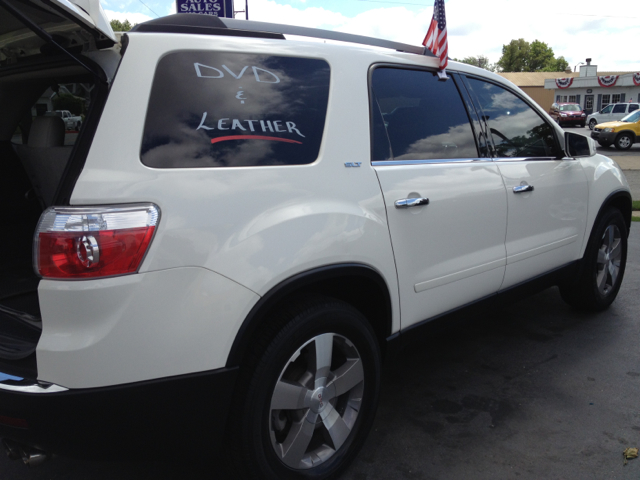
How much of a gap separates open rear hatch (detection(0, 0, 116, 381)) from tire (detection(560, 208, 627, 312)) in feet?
11.5

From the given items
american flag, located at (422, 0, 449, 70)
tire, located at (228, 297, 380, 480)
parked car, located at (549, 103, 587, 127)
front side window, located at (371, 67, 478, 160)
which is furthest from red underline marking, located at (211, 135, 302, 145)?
parked car, located at (549, 103, 587, 127)

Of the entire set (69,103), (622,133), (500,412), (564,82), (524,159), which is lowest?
(500,412)

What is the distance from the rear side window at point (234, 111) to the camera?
5.99 ft

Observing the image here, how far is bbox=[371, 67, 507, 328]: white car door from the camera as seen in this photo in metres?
2.48

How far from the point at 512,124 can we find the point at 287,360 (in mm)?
2256

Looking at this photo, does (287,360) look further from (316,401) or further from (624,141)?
(624,141)

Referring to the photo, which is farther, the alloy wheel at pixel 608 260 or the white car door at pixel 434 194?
the alloy wheel at pixel 608 260

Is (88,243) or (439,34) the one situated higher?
(439,34)

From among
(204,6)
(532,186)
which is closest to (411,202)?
(532,186)

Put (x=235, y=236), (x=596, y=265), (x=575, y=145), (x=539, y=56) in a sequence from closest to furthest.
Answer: (x=235, y=236) < (x=575, y=145) < (x=596, y=265) < (x=539, y=56)

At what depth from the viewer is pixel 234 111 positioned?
1.97 metres

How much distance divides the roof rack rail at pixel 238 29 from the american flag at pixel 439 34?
0.17 m

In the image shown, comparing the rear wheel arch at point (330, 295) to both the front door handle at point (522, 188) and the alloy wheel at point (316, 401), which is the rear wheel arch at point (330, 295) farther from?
the front door handle at point (522, 188)

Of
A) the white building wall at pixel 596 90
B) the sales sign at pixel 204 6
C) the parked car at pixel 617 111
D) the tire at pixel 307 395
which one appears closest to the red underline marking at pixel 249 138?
the tire at pixel 307 395
